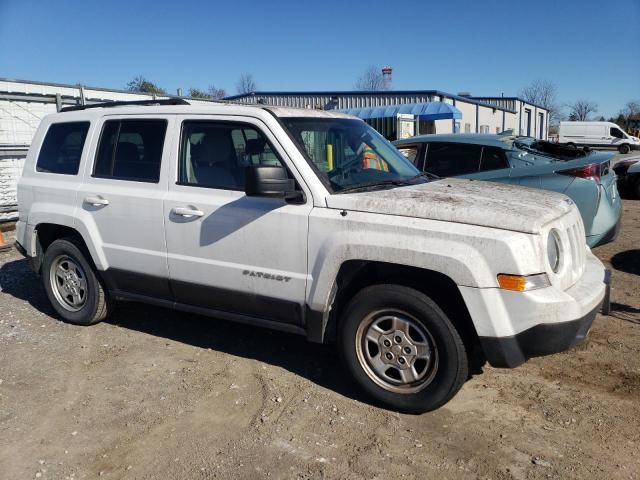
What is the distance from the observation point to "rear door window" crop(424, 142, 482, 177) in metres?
7.17

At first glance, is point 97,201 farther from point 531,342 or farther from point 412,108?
point 412,108

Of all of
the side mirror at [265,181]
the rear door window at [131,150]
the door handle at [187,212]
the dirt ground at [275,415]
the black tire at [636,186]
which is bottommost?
the dirt ground at [275,415]

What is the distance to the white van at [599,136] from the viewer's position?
40.1 m

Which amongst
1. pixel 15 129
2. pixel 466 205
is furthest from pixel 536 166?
pixel 15 129

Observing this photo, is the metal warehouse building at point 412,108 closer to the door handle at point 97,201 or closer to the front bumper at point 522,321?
the door handle at point 97,201

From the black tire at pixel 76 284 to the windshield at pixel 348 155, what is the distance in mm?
2429

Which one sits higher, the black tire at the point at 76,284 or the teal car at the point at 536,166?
the teal car at the point at 536,166

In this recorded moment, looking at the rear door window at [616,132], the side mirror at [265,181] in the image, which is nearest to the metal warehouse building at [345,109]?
the side mirror at [265,181]

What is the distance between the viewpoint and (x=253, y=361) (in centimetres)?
462

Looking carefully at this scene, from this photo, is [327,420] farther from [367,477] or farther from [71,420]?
[71,420]

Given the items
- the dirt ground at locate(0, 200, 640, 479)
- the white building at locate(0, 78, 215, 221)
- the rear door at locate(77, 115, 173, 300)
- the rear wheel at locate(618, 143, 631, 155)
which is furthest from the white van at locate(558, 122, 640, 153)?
the rear door at locate(77, 115, 173, 300)

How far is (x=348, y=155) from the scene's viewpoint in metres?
4.30

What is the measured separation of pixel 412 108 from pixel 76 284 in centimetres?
2262

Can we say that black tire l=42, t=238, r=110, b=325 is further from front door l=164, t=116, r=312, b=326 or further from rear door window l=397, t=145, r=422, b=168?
rear door window l=397, t=145, r=422, b=168
